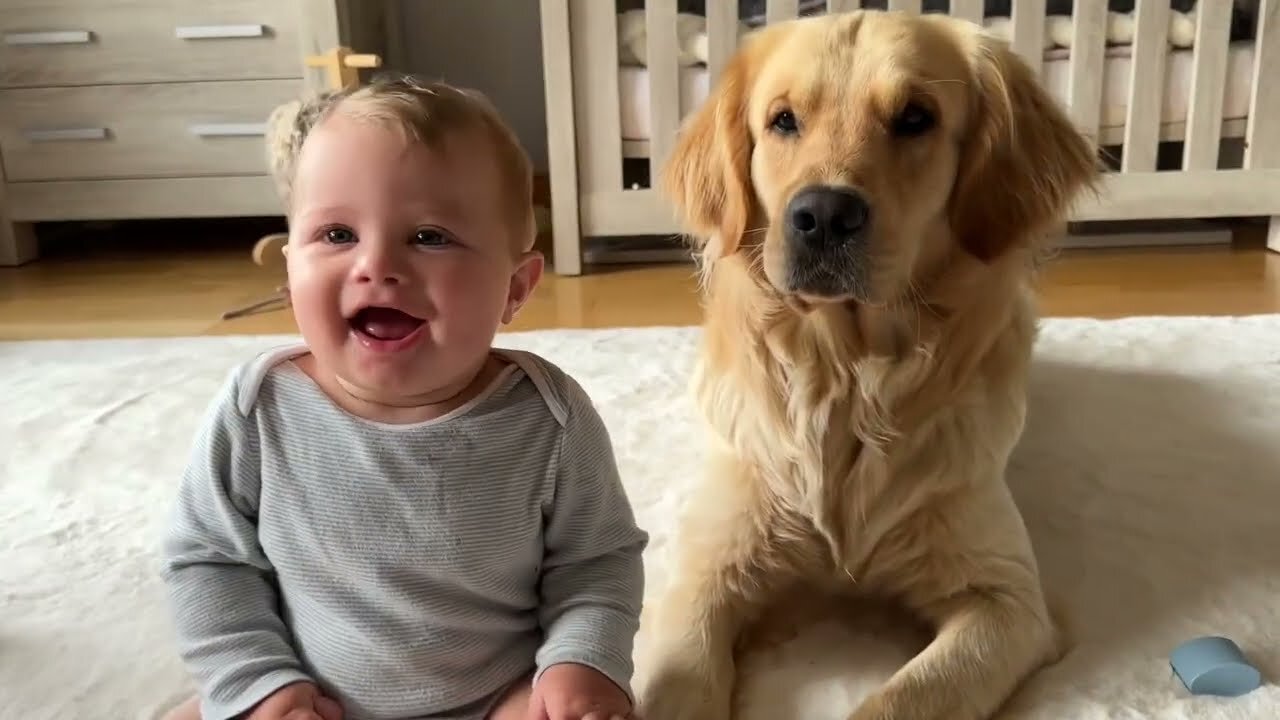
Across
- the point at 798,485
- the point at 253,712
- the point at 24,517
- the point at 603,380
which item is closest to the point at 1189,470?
the point at 798,485

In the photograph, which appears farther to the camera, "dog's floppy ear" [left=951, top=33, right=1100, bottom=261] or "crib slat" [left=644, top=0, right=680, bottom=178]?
"crib slat" [left=644, top=0, right=680, bottom=178]

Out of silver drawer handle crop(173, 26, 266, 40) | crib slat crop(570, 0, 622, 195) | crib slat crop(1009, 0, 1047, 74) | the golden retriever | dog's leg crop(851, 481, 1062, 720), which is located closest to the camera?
dog's leg crop(851, 481, 1062, 720)

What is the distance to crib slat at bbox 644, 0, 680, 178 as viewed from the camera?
280 centimetres

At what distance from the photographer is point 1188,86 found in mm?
2850

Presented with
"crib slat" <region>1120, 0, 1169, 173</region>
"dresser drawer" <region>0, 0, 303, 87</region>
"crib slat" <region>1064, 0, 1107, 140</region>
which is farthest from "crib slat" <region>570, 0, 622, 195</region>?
"crib slat" <region>1120, 0, 1169, 173</region>

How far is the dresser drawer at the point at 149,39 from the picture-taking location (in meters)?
3.01

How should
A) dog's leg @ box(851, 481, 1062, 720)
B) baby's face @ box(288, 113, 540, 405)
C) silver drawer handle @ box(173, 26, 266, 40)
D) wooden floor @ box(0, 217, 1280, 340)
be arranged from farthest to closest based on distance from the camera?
silver drawer handle @ box(173, 26, 266, 40) < wooden floor @ box(0, 217, 1280, 340) < dog's leg @ box(851, 481, 1062, 720) < baby's face @ box(288, 113, 540, 405)

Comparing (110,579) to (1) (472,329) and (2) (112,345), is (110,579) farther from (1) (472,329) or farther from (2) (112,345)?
(2) (112,345)

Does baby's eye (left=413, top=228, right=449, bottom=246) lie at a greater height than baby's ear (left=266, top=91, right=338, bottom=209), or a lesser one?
lesser

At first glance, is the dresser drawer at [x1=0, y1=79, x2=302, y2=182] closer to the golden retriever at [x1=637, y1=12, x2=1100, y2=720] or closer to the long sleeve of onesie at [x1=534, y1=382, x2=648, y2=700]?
the golden retriever at [x1=637, y1=12, x2=1100, y2=720]

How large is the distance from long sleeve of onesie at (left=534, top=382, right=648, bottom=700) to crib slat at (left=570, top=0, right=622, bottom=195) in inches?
80.2

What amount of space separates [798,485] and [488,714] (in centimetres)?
42

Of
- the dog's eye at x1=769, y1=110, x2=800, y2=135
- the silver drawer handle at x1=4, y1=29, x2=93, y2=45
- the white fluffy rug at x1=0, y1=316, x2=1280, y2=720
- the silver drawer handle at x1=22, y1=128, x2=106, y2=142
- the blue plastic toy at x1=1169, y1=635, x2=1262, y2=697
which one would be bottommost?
the white fluffy rug at x1=0, y1=316, x2=1280, y2=720

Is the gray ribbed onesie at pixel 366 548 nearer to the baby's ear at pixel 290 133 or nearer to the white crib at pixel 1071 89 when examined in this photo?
the baby's ear at pixel 290 133
